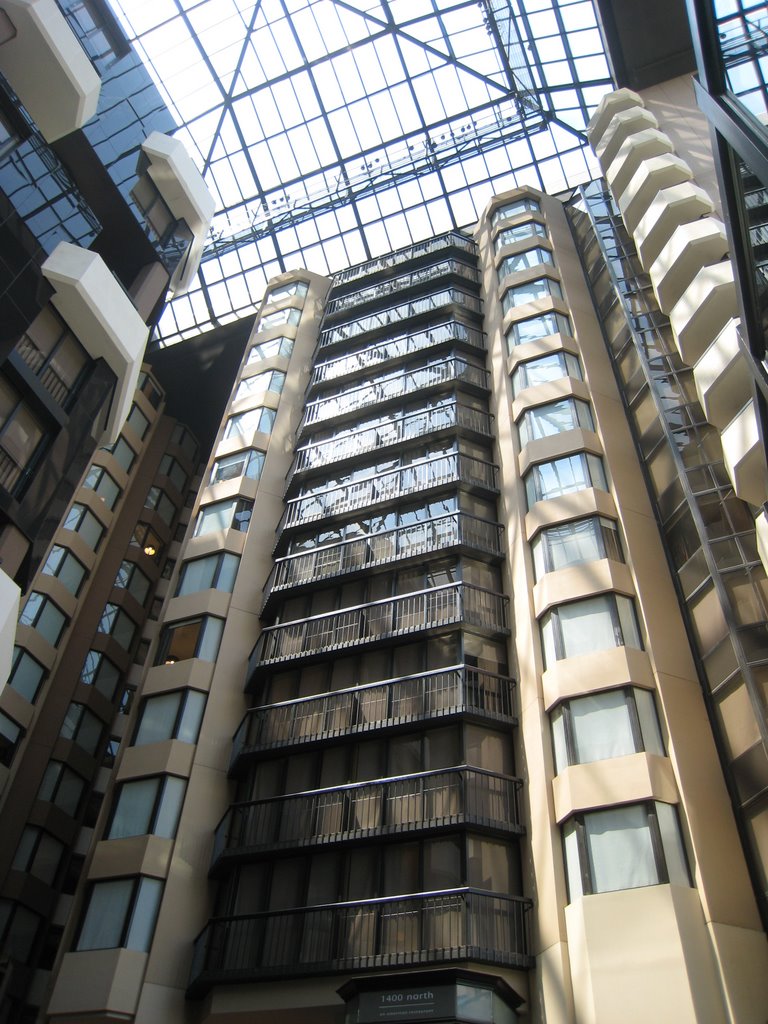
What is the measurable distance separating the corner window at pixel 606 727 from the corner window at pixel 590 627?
1.43 metres

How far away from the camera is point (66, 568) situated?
38844 mm

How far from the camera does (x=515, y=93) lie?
44.8 meters

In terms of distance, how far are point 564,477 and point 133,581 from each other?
2367cm

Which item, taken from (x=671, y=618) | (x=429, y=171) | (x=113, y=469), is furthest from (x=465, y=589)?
(x=429, y=171)

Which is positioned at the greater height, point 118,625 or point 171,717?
point 118,625

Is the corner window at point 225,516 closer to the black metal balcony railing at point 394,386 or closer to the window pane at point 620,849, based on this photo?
the black metal balcony railing at point 394,386

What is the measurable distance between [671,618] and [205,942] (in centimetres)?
1406

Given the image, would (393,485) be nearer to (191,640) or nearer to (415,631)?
(415,631)

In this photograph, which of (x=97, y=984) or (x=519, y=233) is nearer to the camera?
(x=97, y=984)

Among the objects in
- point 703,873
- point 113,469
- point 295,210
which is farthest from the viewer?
point 295,210

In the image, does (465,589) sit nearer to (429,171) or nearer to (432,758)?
(432,758)

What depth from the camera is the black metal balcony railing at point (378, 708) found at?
23.3 metres

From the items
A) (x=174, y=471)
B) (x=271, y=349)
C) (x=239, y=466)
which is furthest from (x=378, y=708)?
(x=174, y=471)

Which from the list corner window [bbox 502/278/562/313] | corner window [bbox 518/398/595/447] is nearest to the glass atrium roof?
corner window [bbox 502/278/562/313]
